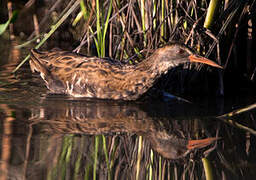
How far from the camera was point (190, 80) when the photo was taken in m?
6.83

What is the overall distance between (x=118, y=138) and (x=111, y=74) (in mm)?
1761

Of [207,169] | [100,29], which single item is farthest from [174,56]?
[207,169]

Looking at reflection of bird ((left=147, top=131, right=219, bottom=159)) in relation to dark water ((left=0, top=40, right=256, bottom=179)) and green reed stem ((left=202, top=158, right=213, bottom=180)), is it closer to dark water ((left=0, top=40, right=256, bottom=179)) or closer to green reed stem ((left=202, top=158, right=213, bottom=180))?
dark water ((left=0, top=40, right=256, bottom=179))

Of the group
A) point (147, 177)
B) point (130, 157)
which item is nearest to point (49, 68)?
point (130, 157)

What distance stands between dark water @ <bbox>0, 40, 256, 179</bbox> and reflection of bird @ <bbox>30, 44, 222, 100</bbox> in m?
0.17

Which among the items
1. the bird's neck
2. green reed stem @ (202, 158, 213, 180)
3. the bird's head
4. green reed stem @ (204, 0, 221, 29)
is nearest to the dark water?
green reed stem @ (202, 158, 213, 180)

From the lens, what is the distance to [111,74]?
264 inches

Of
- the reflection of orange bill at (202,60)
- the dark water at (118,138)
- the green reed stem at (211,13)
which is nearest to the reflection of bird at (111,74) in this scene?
the reflection of orange bill at (202,60)

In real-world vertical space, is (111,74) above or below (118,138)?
above

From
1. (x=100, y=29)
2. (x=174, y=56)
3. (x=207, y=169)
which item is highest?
(x=100, y=29)

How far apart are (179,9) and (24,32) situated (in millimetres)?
4857

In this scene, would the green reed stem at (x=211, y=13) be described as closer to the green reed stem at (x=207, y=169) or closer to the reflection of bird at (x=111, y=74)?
the reflection of bird at (x=111, y=74)

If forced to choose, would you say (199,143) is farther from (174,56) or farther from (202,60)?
(174,56)

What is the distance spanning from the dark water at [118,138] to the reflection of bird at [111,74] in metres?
0.17
